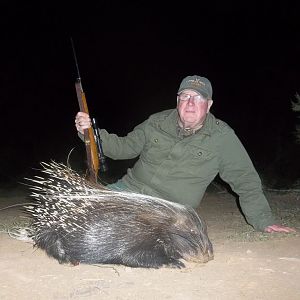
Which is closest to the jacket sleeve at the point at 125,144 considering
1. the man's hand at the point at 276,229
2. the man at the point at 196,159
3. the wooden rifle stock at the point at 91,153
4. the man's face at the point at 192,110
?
the man at the point at 196,159

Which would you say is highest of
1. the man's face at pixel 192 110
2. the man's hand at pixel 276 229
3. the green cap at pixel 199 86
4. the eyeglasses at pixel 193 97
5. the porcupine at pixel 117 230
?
the green cap at pixel 199 86

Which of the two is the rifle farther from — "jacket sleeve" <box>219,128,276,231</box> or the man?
"jacket sleeve" <box>219,128,276,231</box>

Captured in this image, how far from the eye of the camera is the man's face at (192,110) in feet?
11.0

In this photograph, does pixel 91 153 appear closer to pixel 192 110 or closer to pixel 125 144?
pixel 125 144

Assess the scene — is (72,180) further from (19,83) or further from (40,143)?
(19,83)

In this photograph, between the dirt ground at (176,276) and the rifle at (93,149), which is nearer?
the dirt ground at (176,276)

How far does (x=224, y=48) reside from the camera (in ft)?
80.4

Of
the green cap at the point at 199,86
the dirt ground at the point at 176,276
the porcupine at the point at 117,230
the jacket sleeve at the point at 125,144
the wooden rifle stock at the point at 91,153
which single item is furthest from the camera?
the jacket sleeve at the point at 125,144

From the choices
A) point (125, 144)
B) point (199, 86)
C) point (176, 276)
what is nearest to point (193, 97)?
point (199, 86)

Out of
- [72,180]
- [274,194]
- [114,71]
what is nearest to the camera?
[72,180]

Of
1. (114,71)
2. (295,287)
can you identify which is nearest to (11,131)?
(114,71)

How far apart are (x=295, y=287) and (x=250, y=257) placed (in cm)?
50

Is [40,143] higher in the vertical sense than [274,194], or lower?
lower

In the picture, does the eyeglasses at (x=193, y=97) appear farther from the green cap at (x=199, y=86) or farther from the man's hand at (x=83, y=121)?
the man's hand at (x=83, y=121)
